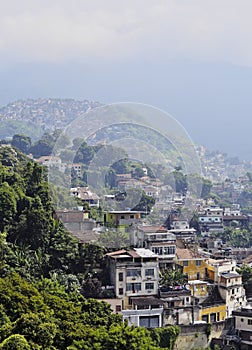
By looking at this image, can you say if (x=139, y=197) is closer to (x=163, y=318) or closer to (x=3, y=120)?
(x=163, y=318)

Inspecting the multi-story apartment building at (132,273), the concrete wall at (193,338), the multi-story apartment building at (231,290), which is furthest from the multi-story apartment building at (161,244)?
the concrete wall at (193,338)

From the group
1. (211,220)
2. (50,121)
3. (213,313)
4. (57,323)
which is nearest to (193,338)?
(213,313)

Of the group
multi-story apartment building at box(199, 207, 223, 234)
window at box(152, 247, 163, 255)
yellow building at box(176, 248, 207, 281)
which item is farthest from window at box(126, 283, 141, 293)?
multi-story apartment building at box(199, 207, 223, 234)

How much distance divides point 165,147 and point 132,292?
2.73 metres

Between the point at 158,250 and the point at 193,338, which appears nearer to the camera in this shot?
the point at 193,338

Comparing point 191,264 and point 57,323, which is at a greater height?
point 191,264

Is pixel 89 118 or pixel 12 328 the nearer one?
pixel 12 328

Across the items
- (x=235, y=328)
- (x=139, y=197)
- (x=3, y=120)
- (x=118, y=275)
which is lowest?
(x=235, y=328)

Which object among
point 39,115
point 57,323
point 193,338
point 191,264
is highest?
point 39,115

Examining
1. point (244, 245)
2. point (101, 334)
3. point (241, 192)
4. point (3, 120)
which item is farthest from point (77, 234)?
point (3, 120)

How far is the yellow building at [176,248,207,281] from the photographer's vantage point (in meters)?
14.9

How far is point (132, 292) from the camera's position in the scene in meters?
13.8

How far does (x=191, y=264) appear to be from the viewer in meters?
15.0

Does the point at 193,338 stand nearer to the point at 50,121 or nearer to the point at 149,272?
the point at 149,272
